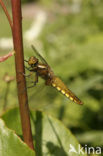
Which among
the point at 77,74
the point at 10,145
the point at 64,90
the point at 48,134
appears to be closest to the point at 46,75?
the point at 64,90

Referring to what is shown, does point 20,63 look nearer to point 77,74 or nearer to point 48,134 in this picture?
point 48,134

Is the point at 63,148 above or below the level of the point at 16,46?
below

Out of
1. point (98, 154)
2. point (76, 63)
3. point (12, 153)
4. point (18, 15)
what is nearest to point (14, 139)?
point (12, 153)

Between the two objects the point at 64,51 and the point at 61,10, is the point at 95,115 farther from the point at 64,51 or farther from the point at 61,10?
the point at 61,10

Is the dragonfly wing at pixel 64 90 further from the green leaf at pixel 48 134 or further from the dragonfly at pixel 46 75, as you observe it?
the green leaf at pixel 48 134

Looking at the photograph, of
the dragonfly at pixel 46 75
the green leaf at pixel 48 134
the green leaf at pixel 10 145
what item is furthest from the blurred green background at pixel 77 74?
the green leaf at pixel 10 145

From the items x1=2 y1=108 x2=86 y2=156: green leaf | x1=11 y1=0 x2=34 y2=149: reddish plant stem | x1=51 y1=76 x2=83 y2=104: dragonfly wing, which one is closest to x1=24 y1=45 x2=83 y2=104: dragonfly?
x1=51 y1=76 x2=83 y2=104: dragonfly wing

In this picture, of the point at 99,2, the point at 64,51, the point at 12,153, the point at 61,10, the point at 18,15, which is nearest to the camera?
the point at 18,15
